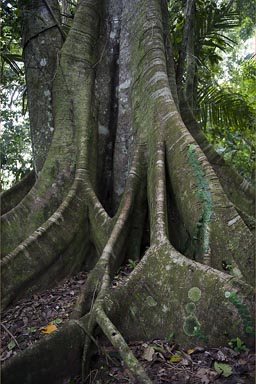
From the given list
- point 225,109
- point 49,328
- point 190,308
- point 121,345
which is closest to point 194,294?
point 190,308

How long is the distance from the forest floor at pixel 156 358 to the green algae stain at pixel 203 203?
766 mm

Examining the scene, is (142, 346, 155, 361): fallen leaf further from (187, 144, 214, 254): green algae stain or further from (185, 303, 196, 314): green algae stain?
(187, 144, 214, 254): green algae stain

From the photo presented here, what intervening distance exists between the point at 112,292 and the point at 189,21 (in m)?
4.37

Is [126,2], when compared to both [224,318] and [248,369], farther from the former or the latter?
[248,369]

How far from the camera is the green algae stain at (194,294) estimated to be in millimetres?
2600

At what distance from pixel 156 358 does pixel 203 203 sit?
1.19 meters

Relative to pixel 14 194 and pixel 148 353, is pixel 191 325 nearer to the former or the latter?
pixel 148 353

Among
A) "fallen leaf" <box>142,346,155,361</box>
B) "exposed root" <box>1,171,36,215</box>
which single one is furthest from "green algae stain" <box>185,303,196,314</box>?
"exposed root" <box>1,171,36,215</box>

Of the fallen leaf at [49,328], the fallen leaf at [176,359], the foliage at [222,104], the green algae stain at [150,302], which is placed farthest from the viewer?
the foliage at [222,104]

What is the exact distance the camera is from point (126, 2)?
16.6ft

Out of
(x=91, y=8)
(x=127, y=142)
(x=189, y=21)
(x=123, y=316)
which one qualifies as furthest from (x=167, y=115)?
(x=189, y=21)

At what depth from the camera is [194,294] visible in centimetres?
262

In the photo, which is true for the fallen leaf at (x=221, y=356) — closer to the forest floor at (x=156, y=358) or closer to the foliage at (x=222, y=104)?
the forest floor at (x=156, y=358)

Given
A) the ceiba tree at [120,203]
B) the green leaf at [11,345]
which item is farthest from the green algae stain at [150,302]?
the green leaf at [11,345]
